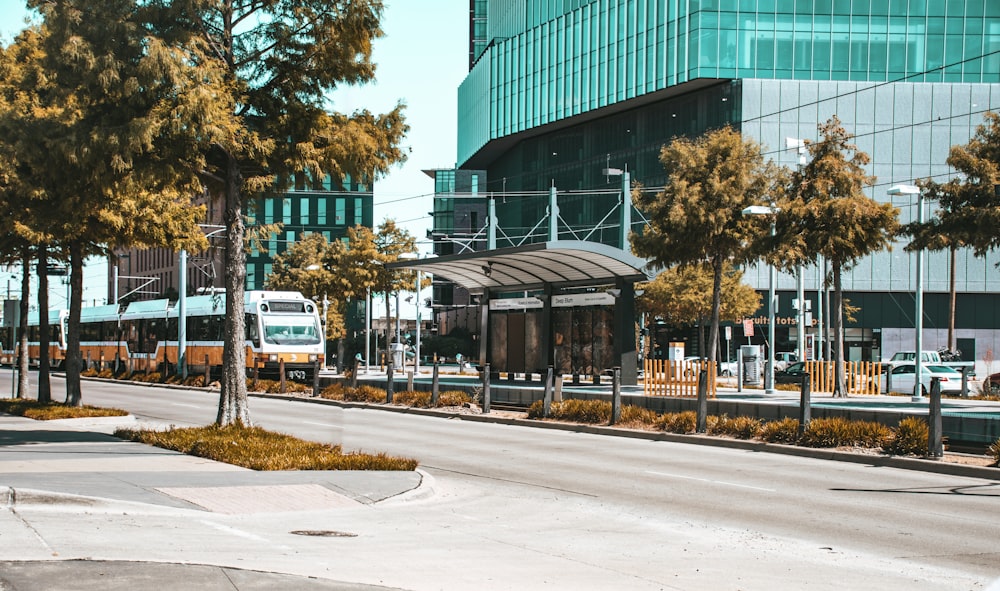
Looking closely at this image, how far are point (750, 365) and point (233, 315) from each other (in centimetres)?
2964

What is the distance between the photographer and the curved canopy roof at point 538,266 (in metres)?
31.4

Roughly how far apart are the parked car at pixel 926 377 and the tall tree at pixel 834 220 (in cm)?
881

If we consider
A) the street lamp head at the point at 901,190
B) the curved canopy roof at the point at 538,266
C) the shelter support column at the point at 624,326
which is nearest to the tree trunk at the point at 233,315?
the curved canopy roof at the point at 538,266

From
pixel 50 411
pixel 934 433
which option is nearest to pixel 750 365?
pixel 934 433

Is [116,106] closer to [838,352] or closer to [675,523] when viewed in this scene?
[675,523]

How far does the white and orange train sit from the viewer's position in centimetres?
4616

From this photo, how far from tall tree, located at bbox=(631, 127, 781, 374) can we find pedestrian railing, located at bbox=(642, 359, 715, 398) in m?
3.25

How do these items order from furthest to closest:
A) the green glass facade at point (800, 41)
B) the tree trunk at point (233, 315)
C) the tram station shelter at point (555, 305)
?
the green glass facade at point (800, 41)
the tram station shelter at point (555, 305)
the tree trunk at point (233, 315)

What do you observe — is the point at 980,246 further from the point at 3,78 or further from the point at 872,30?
the point at 872,30

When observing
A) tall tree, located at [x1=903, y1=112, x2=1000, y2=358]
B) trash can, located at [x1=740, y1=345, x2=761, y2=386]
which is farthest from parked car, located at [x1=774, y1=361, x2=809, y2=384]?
tall tree, located at [x1=903, y1=112, x2=1000, y2=358]

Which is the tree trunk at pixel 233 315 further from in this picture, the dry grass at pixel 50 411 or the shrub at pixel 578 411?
the shrub at pixel 578 411

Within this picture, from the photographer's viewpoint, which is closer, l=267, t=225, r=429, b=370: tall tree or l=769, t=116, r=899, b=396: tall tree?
l=769, t=116, r=899, b=396: tall tree

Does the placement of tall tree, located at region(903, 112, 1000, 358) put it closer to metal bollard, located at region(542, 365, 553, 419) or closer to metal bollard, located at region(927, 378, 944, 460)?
metal bollard, located at region(542, 365, 553, 419)

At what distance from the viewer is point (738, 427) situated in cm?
2236
